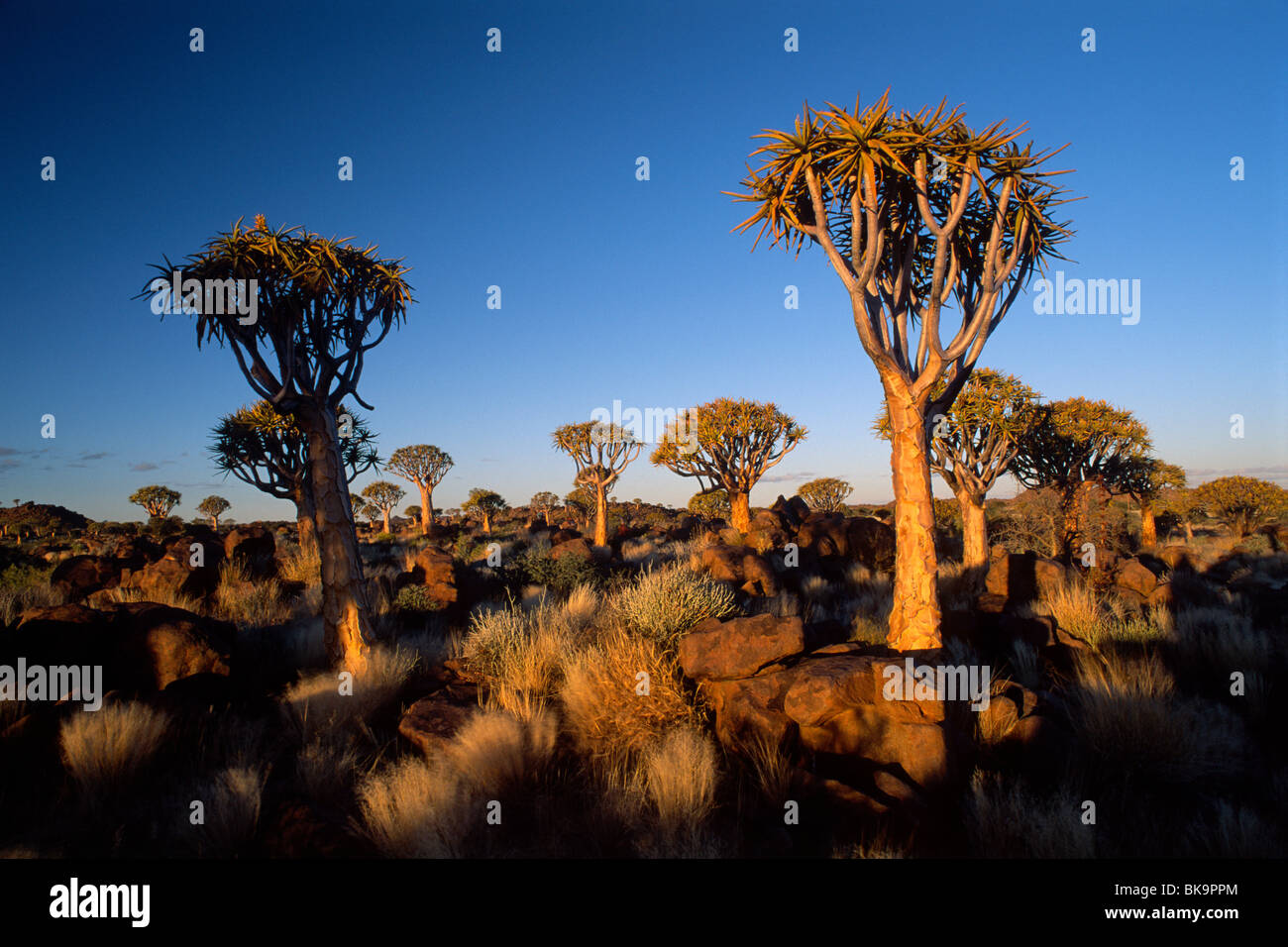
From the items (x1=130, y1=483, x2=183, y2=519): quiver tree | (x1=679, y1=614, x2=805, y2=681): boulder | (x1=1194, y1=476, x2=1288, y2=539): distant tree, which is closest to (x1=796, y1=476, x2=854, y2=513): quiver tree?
(x1=1194, y1=476, x2=1288, y2=539): distant tree

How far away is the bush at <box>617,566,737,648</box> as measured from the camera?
261 inches

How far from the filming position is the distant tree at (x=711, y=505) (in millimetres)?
28362

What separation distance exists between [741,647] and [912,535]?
230 centimetres

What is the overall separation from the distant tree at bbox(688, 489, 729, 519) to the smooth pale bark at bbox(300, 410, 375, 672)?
21137 millimetres

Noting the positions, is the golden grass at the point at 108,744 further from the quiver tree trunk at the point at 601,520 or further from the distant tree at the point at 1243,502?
the distant tree at the point at 1243,502

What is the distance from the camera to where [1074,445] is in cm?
1814

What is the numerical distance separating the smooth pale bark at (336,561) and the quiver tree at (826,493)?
28.0 meters

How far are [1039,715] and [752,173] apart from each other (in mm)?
6520

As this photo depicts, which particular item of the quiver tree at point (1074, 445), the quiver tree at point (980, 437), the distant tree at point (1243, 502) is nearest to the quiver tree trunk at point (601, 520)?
the quiver tree at point (980, 437)

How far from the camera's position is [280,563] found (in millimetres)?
13156

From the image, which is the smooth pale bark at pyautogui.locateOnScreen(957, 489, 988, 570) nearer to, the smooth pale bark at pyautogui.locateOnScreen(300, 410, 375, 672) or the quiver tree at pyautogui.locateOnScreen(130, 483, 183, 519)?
the smooth pale bark at pyautogui.locateOnScreen(300, 410, 375, 672)

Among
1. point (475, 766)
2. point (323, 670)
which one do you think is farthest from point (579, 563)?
point (475, 766)

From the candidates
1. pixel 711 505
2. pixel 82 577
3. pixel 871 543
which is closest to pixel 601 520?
pixel 871 543
